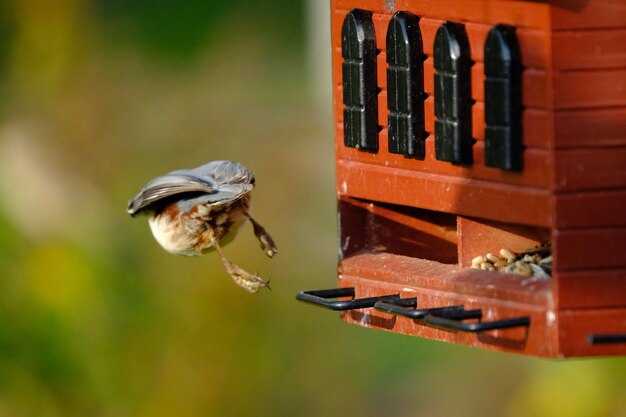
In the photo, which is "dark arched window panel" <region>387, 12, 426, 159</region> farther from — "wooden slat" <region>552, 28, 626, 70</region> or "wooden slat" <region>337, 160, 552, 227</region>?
"wooden slat" <region>552, 28, 626, 70</region>

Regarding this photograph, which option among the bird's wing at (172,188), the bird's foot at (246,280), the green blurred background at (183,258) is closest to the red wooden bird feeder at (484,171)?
the bird's foot at (246,280)

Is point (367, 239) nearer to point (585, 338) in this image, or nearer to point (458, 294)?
point (458, 294)

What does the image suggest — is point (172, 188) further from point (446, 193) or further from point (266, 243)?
point (446, 193)

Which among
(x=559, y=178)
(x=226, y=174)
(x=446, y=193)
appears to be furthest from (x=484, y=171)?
(x=226, y=174)

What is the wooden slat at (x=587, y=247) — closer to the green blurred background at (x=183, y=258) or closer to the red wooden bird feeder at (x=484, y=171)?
the red wooden bird feeder at (x=484, y=171)

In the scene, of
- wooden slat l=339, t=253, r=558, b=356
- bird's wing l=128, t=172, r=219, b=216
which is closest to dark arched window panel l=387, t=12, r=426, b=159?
wooden slat l=339, t=253, r=558, b=356

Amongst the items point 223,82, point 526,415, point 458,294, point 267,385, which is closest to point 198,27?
point 223,82
